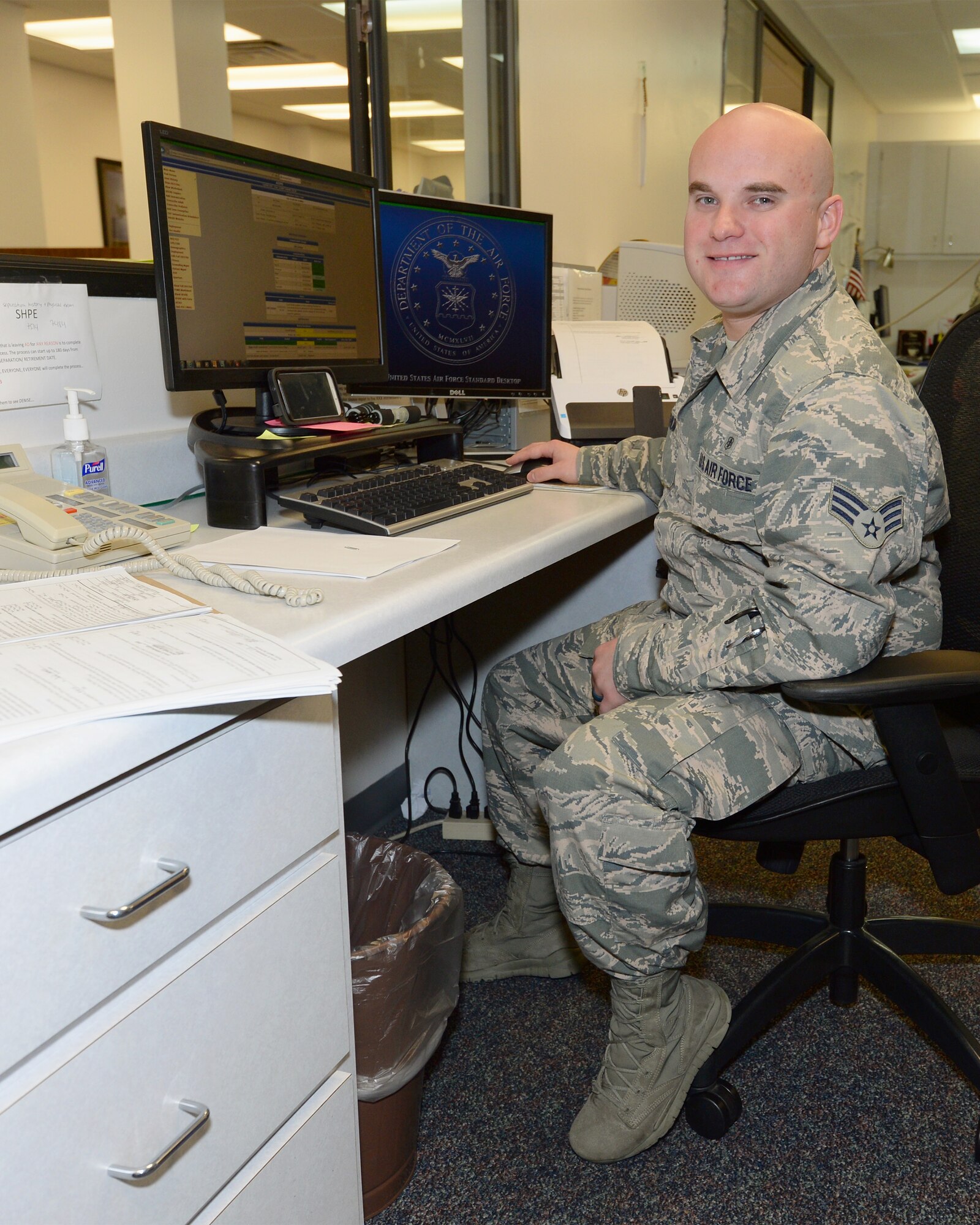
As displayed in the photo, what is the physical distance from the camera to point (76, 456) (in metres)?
1.22

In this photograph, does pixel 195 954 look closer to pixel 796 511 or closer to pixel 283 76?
pixel 796 511

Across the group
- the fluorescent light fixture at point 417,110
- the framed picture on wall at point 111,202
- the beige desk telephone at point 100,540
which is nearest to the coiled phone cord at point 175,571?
the beige desk telephone at point 100,540

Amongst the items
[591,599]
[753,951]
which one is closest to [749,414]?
[591,599]

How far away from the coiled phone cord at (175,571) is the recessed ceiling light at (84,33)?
5.86 meters

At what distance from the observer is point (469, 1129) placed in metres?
1.27

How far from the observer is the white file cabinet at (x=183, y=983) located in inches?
23.7

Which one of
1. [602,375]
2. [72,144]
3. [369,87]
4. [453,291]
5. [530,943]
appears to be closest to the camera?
[530,943]

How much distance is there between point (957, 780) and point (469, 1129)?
73 cm

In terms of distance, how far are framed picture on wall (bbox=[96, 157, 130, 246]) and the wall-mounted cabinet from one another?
6055 mm

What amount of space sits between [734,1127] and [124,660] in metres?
1.02

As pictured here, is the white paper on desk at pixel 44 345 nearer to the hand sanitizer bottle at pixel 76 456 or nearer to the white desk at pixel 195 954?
the hand sanitizer bottle at pixel 76 456

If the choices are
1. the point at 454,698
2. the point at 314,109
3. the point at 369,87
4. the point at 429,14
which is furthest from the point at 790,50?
the point at 454,698

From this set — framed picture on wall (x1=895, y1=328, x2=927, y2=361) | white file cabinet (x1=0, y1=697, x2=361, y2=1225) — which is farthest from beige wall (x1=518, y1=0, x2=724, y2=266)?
framed picture on wall (x1=895, y1=328, x2=927, y2=361)

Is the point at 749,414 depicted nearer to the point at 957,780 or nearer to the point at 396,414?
the point at 957,780
